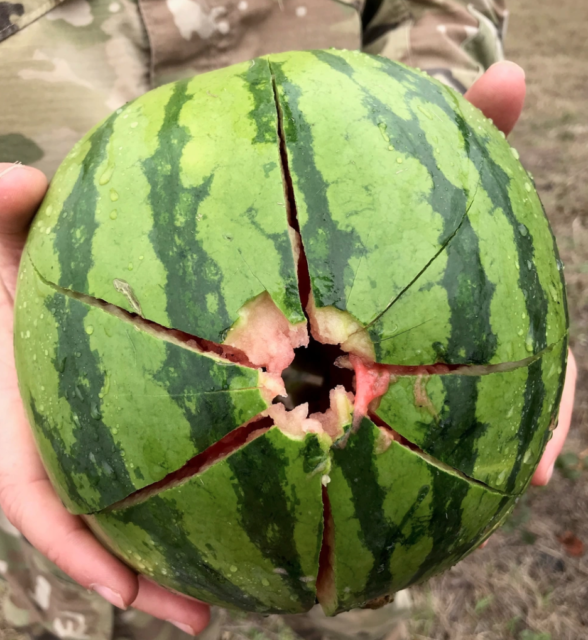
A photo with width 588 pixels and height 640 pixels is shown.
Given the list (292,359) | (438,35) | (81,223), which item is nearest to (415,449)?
(292,359)

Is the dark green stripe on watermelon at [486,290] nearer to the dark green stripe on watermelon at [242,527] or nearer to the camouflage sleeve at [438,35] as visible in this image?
the dark green stripe on watermelon at [242,527]

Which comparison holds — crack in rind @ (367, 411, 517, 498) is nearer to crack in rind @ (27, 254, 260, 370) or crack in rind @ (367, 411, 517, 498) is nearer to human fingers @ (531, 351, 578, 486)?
crack in rind @ (27, 254, 260, 370)

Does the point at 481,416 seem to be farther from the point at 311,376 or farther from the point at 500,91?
the point at 500,91

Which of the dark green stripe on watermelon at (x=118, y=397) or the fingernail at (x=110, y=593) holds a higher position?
the dark green stripe on watermelon at (x=118, y=397)

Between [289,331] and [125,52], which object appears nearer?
[289,331]

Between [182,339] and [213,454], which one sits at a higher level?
[182,339]

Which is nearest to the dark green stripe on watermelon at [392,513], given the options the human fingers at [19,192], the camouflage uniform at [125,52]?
the human fingers at [19,192]

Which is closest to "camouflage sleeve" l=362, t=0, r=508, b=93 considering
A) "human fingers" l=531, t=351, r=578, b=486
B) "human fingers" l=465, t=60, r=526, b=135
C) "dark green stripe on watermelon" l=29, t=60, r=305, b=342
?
"human fingers" l=465, t=60, r=526, b=135
